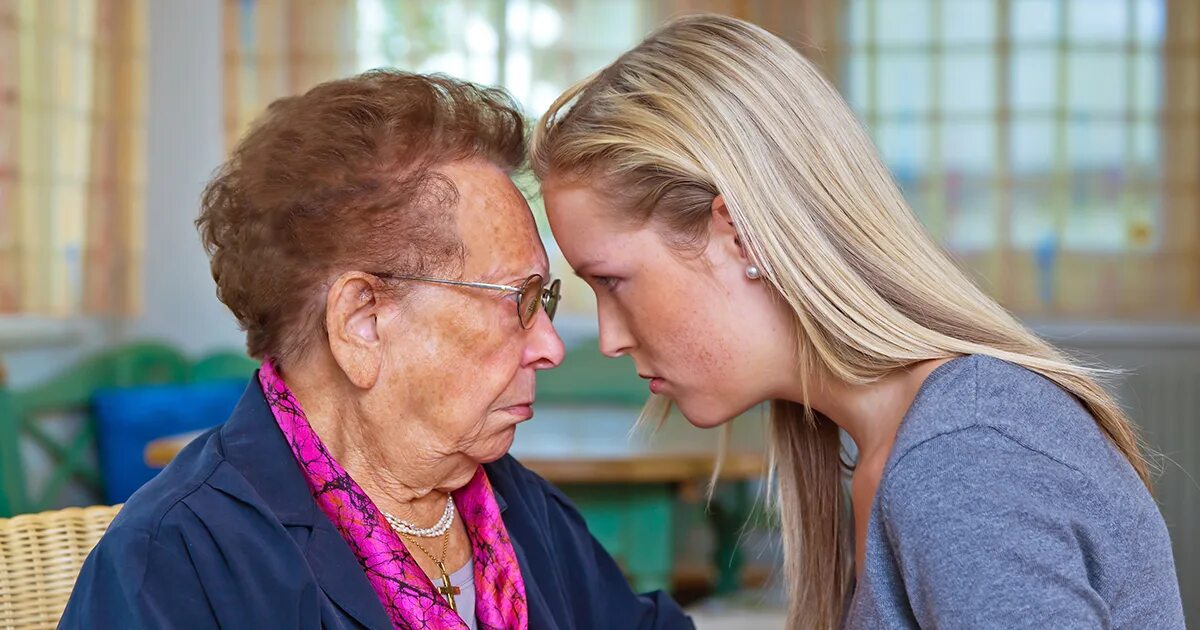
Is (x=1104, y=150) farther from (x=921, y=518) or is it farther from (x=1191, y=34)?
(x=921, y=518)

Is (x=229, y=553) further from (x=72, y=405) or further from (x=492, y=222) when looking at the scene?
(x=72, y=405)

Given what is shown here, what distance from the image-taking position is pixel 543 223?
4.75 metres

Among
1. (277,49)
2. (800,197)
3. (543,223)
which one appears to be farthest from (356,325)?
(277,49)

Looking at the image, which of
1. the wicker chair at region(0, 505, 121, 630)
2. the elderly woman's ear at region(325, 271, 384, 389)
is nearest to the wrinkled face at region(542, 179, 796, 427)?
the elderly woman's ear at region(325, 271, 384, 389)

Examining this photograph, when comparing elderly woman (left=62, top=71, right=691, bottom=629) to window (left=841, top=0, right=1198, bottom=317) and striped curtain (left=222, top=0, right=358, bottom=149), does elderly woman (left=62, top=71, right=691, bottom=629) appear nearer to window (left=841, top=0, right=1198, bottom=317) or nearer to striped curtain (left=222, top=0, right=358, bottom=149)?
window (left=841, top=0, right=1198, bottom=317)

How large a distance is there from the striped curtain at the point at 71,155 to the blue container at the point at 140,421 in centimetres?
40

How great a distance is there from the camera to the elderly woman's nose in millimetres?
1420

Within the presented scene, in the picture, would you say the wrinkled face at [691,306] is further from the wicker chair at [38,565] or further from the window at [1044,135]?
the window at [1044,135]

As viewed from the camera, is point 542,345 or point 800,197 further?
point 542,345

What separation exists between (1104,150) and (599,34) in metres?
2.18

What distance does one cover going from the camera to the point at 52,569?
4.54 feet

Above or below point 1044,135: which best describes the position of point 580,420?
below

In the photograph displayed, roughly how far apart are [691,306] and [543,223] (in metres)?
3.38

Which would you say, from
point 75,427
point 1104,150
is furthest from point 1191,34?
point 75,427
